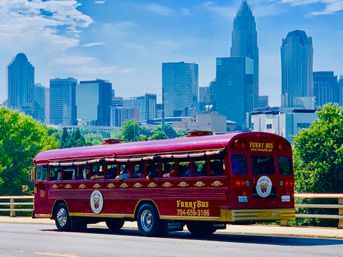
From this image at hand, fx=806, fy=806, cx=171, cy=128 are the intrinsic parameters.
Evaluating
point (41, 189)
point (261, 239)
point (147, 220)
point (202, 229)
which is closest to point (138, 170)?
point (147, 220)

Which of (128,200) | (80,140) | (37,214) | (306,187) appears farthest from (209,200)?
(80,140)

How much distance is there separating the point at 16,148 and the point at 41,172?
179ft

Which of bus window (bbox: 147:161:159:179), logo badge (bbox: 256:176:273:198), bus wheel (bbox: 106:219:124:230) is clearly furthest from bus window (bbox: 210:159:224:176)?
bus wheel (bbox: 106:219:124:230)

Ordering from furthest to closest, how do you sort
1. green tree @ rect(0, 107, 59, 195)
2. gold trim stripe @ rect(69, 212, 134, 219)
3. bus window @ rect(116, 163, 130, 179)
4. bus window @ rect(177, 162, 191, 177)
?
green tree @ rect(0, 107, 59, 195) < bus window @ rect(116, 163, 130, 179) < gold trim stripe @ rect(69, 212, 134, 219) < bus window @ rect(177, 162, 191, 177)

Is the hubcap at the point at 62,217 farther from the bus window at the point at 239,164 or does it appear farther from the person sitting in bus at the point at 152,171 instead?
the bus window at the point at 239,164

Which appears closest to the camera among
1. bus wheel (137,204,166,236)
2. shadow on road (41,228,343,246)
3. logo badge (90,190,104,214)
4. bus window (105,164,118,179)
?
shadow on road (41,228,343,246)

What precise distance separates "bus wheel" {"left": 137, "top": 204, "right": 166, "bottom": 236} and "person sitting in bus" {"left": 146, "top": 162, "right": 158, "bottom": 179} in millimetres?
855

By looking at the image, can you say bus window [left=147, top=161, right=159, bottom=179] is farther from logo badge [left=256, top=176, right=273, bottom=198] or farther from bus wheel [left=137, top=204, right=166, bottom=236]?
logo badge [left=256, top=176, right=273, bottom=198]

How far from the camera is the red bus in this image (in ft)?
69.7

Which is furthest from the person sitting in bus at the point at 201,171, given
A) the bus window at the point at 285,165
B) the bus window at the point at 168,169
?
the bus window at the point at 285,165

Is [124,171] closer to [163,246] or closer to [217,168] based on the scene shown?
[217,168]

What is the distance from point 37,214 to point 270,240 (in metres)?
10.8

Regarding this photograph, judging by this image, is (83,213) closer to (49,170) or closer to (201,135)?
(49,170)

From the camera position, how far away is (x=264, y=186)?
855 inches
